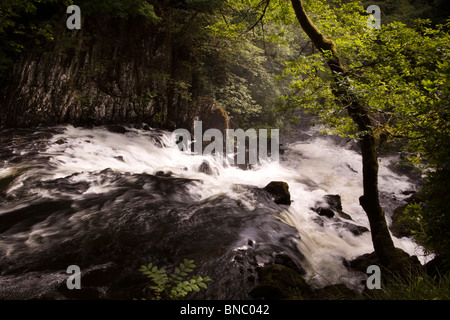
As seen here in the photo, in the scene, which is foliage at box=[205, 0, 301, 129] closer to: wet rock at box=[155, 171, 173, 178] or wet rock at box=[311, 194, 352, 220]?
wet rock at box=[155, 171, 173, 178]

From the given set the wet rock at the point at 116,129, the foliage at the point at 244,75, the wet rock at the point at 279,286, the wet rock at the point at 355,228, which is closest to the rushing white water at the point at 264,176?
the wet rock at the point at 355,228

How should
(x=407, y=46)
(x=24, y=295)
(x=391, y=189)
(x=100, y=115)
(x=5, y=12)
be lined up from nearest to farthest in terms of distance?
(x=24, y=295) < (x=407, y=46) < (x=5, y=12) < (x=100, y=115) < (x=391, y=189)

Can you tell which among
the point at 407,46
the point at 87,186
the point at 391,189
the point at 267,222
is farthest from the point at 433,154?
the point at 391,189

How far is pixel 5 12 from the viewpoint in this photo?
26.1ft

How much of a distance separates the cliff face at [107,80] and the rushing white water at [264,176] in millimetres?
950

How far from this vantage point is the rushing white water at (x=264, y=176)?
18.9ft

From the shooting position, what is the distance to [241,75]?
15.8 m

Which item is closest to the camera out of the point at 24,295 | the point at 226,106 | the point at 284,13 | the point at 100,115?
the point at 24,295

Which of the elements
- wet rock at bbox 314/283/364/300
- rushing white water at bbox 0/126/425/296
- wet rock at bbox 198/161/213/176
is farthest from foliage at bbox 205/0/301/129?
wet rock at bbox 314/283/364/300

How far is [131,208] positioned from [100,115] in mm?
6119

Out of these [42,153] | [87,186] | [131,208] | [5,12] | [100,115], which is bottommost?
[131,208]

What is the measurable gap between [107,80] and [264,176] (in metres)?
8.00

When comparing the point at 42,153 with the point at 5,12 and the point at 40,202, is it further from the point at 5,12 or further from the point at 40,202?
the point at 5,12

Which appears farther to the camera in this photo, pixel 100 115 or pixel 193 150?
pixel 193 150
